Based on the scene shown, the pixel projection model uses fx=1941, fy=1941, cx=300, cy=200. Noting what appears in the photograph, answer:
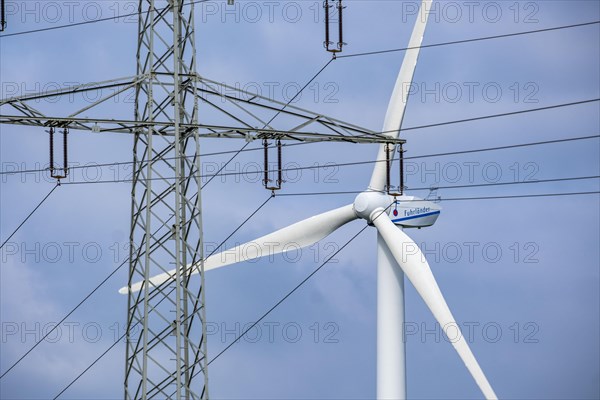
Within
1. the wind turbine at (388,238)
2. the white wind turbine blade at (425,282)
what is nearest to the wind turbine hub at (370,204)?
the wind turbine at (388,238)

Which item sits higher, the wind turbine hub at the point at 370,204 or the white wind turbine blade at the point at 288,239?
the wind turbine hub at the point at 370,204

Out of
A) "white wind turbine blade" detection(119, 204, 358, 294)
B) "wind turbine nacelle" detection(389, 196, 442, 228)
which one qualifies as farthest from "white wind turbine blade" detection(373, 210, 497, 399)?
"white wind turbine blade" detection(119, 204, 358, 294)

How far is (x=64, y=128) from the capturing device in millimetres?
49094

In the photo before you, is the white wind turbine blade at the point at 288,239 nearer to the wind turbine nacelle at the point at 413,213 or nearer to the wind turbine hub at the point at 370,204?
the wind turbine hub at the point at 370,204

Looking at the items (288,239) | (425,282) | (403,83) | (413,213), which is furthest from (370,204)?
(425,282)

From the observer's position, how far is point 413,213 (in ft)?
189

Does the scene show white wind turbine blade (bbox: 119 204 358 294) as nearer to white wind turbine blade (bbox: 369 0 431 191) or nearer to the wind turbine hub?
the wind turbine hub

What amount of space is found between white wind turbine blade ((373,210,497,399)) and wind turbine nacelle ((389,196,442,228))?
0.38 m

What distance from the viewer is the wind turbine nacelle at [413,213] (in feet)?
189

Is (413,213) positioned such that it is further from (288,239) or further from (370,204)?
(288,239)

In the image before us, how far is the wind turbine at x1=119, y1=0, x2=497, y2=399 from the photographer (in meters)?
56.0

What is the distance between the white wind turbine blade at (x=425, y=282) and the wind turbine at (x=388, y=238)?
0.03m

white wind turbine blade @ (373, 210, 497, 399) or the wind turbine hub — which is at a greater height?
the wind turbine hub

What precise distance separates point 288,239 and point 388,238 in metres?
3.11
